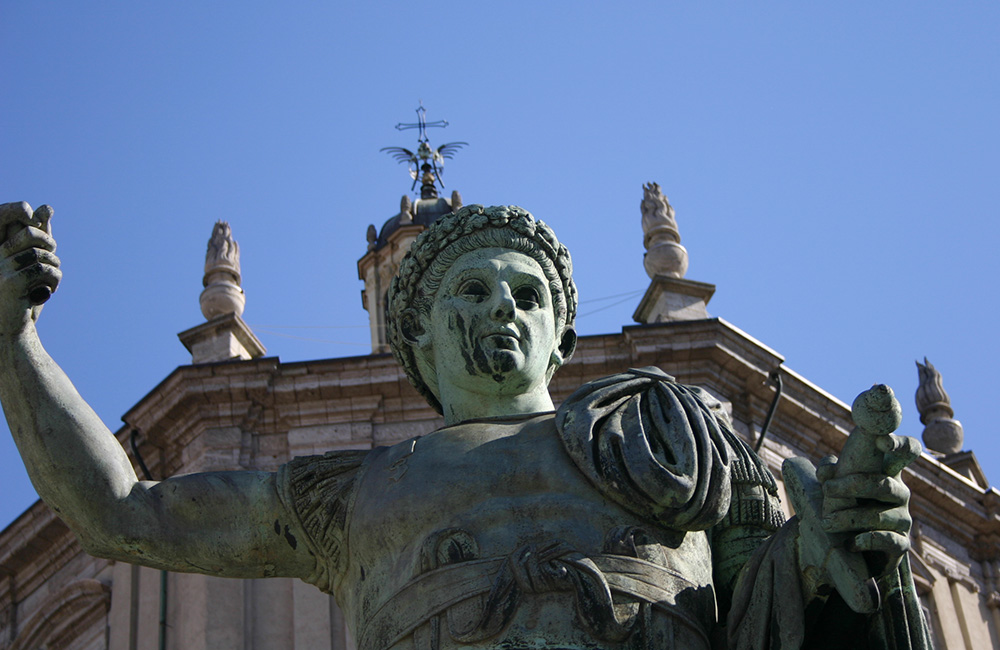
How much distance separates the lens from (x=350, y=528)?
6.59 m

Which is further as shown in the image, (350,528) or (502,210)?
(502,210)

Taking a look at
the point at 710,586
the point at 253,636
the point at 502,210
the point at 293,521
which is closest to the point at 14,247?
the point at 293,521

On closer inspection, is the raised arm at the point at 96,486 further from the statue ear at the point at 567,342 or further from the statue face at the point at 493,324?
the statue ear at the point at 567,342

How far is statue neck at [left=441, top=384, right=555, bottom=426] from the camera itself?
7035 millimetres

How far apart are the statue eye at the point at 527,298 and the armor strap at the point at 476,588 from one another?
1.27 m

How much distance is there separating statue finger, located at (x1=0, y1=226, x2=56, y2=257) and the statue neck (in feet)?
5.11

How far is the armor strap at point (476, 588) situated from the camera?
6.10 m

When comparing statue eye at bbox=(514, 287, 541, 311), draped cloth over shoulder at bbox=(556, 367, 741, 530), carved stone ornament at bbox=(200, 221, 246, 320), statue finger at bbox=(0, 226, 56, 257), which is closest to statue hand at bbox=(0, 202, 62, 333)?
statue finger at bbox=(0, 226, 56, 257)

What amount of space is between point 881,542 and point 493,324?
185 centimetres

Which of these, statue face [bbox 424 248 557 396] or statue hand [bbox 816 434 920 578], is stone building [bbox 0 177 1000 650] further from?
statue hand [bbox 816 434 920 578]

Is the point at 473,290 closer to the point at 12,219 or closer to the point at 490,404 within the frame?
the point at 490,404

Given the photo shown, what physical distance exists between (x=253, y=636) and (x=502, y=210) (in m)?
15.8

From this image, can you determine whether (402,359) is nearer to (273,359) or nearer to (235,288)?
(273,359)

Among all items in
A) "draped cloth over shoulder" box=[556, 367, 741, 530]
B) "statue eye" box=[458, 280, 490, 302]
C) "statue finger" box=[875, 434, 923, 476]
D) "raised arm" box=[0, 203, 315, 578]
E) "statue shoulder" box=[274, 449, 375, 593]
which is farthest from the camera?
"statue eye" box=[458, 280, 490, 302]
